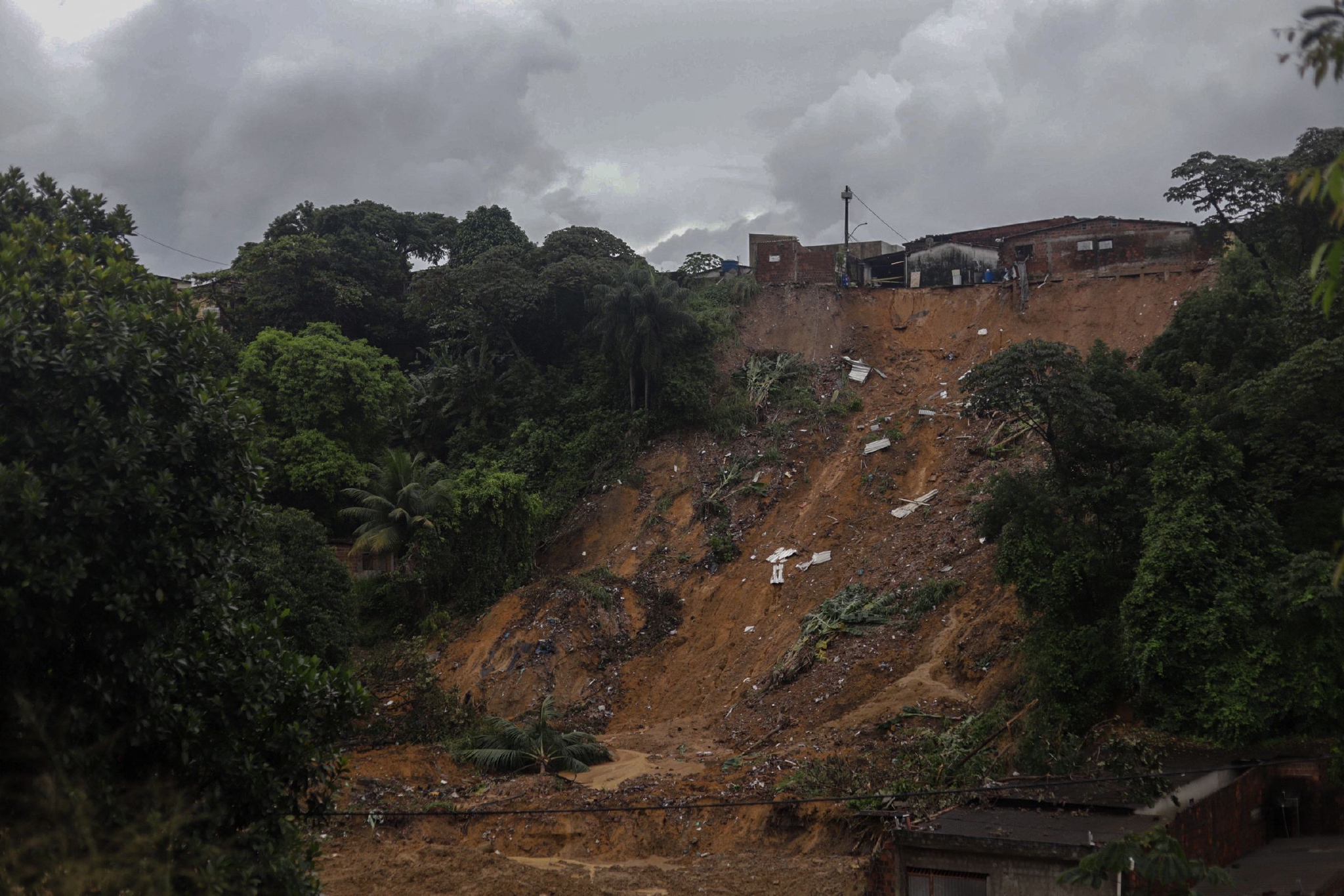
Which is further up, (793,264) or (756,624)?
(793,264)

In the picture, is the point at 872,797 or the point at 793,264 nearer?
the point at 872,797

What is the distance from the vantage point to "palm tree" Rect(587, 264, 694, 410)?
2855cm

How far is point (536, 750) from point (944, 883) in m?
9.72

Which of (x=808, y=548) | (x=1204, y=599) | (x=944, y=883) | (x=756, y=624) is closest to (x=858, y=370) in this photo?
(x=808, y=548)

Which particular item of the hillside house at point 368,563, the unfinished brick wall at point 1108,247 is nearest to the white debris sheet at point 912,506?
the unfinished brick wall at point 1108,247

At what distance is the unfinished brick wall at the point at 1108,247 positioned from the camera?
96.6 ft

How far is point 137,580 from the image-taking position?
7406 millimetres

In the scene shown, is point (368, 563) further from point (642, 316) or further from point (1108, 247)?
point (1108, 247)

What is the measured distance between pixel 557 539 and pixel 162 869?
69.3 feet

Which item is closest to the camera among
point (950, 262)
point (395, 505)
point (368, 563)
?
point (395, 505)

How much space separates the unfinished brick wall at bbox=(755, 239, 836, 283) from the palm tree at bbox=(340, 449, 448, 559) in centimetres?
1295

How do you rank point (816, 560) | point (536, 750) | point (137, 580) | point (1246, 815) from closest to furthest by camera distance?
1. point (137, 580)
2. point (1246, 815)
3. point (536, 750)
4. point (816, 560)

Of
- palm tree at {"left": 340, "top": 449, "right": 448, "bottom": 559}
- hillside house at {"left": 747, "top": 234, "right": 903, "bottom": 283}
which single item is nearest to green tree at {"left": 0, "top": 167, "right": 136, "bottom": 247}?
palm tree at {"left": 340, "top": 449, "right": 448, "bottom": 559}

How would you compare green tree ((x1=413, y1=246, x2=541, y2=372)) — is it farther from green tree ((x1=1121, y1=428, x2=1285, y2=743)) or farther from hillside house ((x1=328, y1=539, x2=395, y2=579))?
green tree ((x1=1121, y1=428, x2=1285, y2=743))
